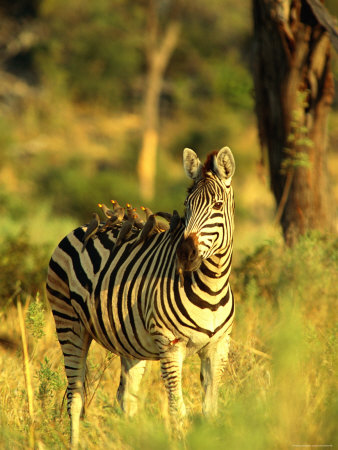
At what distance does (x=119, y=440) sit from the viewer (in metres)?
3.93

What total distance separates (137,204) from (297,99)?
15.9 metres

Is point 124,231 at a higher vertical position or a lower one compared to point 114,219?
lower

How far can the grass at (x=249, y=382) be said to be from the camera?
371 centimetres

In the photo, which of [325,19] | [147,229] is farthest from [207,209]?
[325,19]

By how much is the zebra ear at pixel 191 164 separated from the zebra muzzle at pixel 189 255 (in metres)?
0.59

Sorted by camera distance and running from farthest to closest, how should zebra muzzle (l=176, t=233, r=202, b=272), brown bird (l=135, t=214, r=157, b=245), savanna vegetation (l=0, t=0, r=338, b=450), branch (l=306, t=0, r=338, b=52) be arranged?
branch (l=306, t=0, r=338, b=52), brown bird (l=135, t=214, r=157, b=245), zebra muzzle (l=176, t=233, r=202, b=272), savanna vegetation (l=0, t=0, r=338, b=450)

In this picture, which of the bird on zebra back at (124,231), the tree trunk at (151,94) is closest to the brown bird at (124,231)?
the bird on zebra back at (124,231)

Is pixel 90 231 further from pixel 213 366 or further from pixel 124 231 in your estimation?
pixel 213 366

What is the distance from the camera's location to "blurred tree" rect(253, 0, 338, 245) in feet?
29.0

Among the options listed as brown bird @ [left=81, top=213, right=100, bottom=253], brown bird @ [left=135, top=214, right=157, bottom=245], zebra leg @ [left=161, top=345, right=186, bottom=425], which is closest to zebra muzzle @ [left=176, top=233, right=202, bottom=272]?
zebra leg @ [left=161, top=345, right=186, bottom=425]

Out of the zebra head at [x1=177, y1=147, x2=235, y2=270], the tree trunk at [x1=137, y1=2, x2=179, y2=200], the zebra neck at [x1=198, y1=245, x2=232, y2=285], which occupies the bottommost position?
the zebra neck at [x1=198, y1=245, x2=232, y2=285]

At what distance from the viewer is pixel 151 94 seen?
27.8m

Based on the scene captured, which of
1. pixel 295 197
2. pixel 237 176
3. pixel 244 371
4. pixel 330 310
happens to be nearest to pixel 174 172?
pixel 237 176

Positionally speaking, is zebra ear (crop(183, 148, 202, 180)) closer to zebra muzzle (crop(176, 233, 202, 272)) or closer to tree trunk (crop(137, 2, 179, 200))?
zebra muzzle (crop(176, 233, 202, 272))
